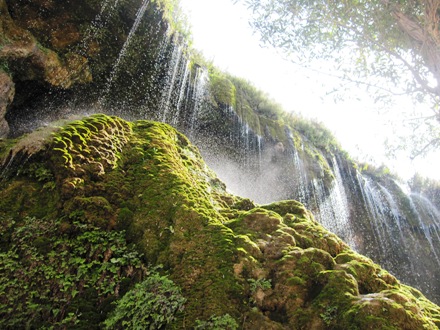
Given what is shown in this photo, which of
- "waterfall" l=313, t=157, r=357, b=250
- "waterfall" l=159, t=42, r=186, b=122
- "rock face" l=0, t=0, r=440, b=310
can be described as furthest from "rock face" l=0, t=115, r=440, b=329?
"waterfall" l=313, t=157, r=357, b=250

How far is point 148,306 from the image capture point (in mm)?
3002

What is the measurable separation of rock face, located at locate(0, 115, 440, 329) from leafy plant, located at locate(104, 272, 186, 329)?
0.05 ft

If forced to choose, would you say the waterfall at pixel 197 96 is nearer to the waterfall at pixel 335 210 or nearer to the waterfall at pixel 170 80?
the waterfall at pixel 170 80

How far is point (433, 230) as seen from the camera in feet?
54.3

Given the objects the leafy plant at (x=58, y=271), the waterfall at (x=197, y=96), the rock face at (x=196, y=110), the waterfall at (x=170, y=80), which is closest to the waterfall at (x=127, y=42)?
the rock face at (x=196, y=110)

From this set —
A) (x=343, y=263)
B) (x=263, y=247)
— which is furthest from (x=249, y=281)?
(x=343, y=263)

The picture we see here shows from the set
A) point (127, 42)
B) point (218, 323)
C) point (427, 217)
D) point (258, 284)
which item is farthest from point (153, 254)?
point (427, 217)

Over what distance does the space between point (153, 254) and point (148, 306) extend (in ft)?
2.31

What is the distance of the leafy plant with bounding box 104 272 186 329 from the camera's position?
2912 millimetres

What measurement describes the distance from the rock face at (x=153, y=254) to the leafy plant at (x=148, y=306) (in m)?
0.02

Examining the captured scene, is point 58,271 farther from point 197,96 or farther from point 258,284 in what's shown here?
point 197,96

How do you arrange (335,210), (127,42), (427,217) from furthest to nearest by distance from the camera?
(427,217) → (335,210) → (127,42)

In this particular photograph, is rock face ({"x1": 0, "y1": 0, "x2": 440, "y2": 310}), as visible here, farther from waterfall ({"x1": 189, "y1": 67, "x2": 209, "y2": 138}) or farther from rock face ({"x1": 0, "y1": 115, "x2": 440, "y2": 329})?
rock face ({"x1": 0, "y1": 115, "x2": 440, "y2": 329})

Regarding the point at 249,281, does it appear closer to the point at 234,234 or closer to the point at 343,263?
the point at 234,234
